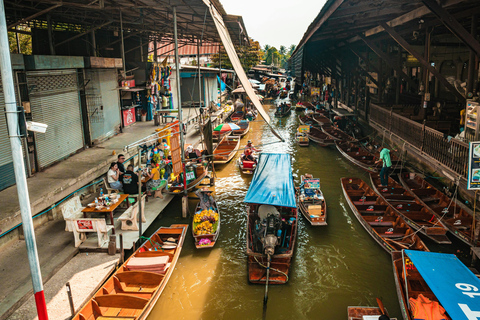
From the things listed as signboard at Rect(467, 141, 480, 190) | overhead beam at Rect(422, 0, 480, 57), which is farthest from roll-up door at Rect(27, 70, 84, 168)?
signboard at Rect(467, 141, 480, 190)

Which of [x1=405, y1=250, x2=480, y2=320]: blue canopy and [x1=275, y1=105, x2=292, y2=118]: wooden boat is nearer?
[x1=405, y1=250, x2=480, y2=320]: blue canopy

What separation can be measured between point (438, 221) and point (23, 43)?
89.2 feet

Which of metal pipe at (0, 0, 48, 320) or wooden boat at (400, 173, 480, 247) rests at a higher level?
metal pipe at (0, 0, 48, 320)

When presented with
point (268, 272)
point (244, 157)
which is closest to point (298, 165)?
point (244, 157)

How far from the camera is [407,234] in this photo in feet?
34.2

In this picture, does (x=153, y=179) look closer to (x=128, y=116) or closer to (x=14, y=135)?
(x=14, y=135)

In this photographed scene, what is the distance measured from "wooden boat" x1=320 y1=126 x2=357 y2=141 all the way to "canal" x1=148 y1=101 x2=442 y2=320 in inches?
392

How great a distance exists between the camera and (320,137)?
24.3 metres

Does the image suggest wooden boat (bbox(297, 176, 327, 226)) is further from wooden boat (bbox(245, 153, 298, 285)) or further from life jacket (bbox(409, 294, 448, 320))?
life jacket (bbox(409, 294, 448, 320))

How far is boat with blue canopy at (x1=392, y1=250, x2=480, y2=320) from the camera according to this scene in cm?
634

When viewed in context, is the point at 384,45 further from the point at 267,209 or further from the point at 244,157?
the point at 267,209

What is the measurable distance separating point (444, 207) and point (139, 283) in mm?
9841

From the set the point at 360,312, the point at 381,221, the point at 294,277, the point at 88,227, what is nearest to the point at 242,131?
the point at 381,221

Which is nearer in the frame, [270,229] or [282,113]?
[270,229]
